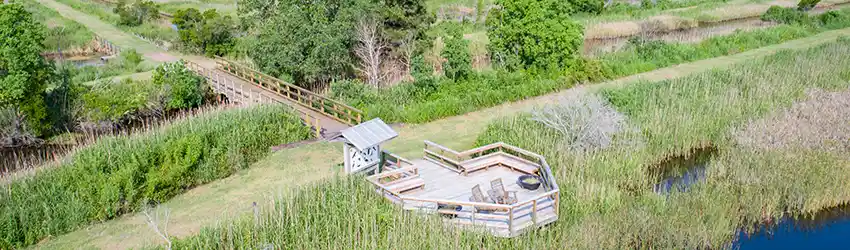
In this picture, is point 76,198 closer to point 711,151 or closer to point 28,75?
point 28,75

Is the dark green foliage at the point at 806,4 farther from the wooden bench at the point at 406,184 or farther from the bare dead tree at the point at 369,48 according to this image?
the wooden bench at the point at 406,184

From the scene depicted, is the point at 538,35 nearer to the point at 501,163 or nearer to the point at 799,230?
the point at 501,163

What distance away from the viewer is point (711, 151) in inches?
1009

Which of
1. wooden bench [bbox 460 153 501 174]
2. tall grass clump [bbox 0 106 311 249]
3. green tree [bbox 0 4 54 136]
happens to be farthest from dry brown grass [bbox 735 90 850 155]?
green tree [bbox 0 4 54 136]

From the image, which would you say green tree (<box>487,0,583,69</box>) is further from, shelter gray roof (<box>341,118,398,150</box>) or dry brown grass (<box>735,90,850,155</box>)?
shelter gray roof (<box>341,118,398,150</box>)

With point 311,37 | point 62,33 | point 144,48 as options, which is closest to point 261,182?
point 311,37

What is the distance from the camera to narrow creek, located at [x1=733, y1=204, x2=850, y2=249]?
18.8 metres

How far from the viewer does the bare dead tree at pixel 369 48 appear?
1325 inches

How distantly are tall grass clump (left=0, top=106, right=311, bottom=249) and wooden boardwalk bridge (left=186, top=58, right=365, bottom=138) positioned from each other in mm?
1579

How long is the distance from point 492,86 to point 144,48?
24.6m

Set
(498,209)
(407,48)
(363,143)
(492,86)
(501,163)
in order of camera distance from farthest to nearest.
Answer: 1. (407,48)
2. (492,86)
3. (501,163)
4. (363,143)
5. (498,209)

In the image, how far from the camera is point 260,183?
22047 millimetres

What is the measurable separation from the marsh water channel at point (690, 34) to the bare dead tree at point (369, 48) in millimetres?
13151

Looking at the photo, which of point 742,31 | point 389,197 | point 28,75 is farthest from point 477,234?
point 742,31
